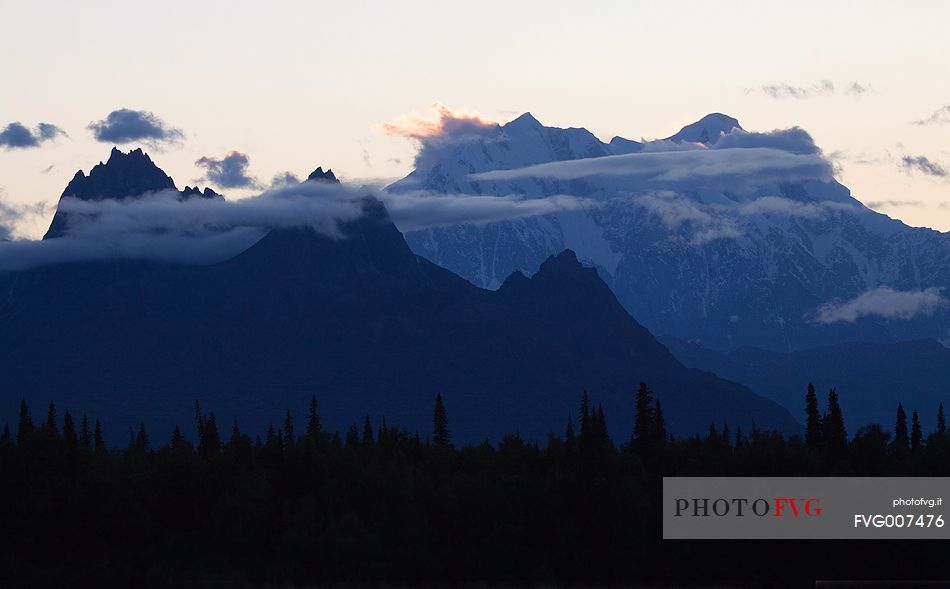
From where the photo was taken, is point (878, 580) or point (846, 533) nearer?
point (846, 533)

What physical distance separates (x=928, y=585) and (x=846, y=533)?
83.0 feet

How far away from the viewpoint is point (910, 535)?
605 feet

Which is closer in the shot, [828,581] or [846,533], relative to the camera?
[846,533]

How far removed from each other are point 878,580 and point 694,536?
2053 centimetres

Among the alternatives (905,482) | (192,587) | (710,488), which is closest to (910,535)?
(905,482)

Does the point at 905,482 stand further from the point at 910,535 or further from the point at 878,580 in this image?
the point at 878,580

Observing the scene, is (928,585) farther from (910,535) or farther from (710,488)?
(710,488)

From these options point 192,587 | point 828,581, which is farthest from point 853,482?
point 192,587

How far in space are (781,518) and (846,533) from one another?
11.2m

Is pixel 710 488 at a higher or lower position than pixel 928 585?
higher

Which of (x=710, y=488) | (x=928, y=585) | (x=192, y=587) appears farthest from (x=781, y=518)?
(x=192, y=587)

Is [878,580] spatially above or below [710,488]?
below

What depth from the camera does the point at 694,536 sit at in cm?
19762

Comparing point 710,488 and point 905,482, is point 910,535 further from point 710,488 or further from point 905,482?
point 710,488
